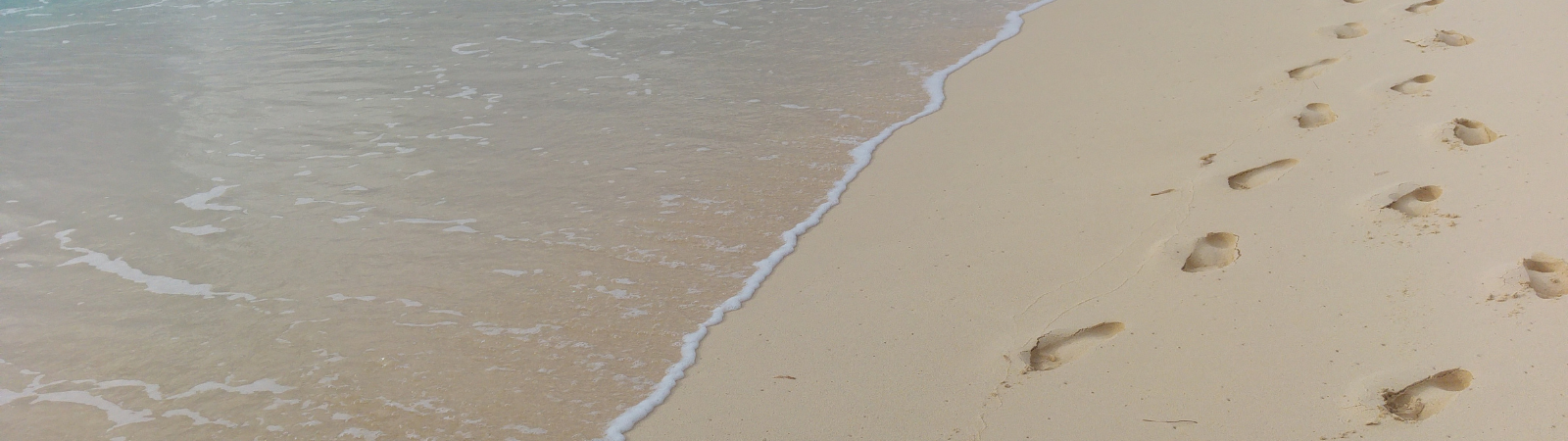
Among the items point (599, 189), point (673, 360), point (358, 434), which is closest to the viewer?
point (358, 434)

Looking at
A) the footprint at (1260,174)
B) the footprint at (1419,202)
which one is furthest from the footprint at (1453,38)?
the footprint at (1419,202)

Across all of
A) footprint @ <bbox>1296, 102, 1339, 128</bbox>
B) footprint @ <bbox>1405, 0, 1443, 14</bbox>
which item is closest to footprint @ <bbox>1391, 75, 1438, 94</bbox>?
footprint @ <bbox>1296, 102, 1339, 128</bbox>

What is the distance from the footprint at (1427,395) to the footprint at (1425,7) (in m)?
3.16

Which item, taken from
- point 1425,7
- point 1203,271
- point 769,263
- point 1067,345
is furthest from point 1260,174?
point 1425,7

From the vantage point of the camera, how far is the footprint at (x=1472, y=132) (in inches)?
123

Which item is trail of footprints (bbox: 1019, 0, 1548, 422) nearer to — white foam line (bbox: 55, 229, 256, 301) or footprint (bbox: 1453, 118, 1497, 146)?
footprint (bbox: 1453, 118, 1497, 146)

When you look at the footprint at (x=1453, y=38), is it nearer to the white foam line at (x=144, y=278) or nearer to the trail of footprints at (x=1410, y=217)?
the trail of footprints at (x=1410, y=217)

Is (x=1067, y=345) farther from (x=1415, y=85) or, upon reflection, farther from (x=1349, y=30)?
(x=1349, y=30)

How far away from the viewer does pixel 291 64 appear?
5.86 meters

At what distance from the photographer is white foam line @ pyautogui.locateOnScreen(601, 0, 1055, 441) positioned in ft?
8.19

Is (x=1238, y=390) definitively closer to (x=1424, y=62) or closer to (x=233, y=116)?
(x=1424, y=62)

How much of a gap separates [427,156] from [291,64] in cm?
222

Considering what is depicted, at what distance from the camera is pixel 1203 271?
2672mm

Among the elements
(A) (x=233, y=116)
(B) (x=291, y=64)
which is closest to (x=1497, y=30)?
(A) (x=233, y=116)
